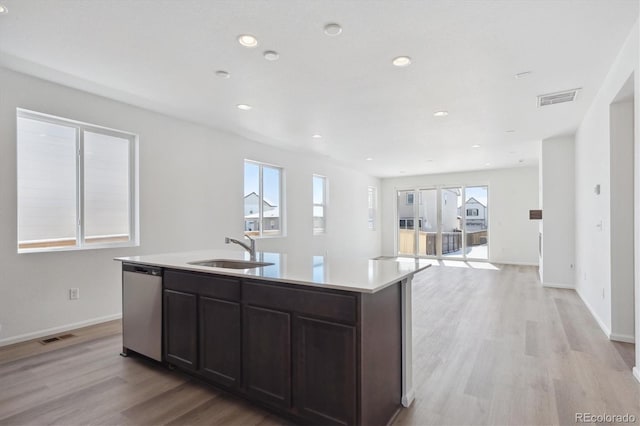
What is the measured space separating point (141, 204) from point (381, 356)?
3688 mm

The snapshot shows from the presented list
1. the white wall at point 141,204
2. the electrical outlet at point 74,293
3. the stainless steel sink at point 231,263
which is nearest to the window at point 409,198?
the white wall at point 141,204

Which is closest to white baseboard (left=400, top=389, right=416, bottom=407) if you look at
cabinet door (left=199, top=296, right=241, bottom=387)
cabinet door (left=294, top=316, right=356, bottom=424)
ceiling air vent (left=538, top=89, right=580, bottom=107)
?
cabinet door (left=294, top=316, right=356, bottom=424)

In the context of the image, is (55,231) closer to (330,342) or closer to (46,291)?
(46,291)

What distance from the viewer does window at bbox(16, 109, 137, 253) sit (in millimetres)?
3400

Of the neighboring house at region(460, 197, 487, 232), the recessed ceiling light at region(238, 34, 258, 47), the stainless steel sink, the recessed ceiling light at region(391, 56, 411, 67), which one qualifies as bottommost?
the stainless steel sink

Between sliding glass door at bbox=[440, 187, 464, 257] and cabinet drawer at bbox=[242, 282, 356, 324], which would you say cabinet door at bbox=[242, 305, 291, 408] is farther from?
sliding glass door at bbox=[440, 187, 464, 257]

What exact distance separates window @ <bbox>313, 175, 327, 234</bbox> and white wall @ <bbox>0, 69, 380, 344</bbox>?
81 cm

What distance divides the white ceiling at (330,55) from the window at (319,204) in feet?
10.5

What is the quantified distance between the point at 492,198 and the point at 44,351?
977cm

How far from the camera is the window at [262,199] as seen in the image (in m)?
6.02

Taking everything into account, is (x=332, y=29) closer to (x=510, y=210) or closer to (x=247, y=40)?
(x=247, y=40)

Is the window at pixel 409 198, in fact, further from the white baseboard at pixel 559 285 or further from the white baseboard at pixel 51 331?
the white baseboard at pixel 51 331

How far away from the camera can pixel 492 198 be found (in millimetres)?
9203

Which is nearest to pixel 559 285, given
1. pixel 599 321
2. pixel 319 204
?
pixel 599 321
